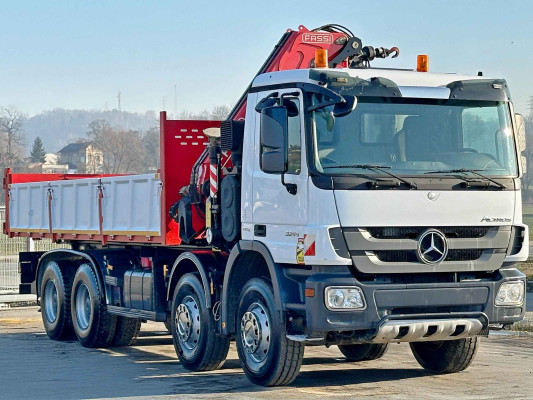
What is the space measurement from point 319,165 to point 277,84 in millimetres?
1153

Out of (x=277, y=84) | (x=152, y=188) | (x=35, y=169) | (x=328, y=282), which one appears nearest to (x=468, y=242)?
(x=328, y=282)

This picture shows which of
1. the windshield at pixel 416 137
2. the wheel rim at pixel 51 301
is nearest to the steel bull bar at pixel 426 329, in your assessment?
the windshield at pixel 416 137

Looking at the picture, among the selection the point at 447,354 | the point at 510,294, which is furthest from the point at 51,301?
the point at 510,294

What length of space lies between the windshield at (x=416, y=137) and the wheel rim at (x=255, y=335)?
1.74m

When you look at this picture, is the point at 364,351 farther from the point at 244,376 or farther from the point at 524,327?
the point at 524,327

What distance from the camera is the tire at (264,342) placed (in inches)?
420

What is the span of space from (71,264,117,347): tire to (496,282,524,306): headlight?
6.27 m

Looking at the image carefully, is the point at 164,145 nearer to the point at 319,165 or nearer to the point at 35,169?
the point at 319,165

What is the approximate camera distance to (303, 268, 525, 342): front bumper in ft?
33.3

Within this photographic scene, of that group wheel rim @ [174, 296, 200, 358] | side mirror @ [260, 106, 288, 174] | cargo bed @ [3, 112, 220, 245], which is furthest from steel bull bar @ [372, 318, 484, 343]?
cargo bed @ [3, 112, 220, 245]

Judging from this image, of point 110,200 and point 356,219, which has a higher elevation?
point 110,200

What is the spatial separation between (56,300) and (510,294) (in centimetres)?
801

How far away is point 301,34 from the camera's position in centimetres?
1298

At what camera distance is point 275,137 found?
10.4m
